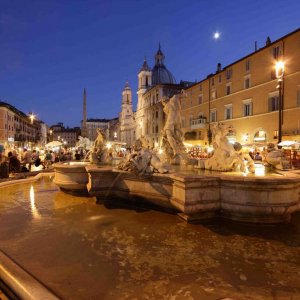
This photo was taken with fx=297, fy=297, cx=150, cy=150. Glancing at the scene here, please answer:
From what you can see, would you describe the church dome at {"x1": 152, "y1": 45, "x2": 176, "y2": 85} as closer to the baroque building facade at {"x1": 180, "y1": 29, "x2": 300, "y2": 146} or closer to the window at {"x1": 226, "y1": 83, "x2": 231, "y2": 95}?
the baroque building facade at {"x1": 180, "y1": 29, "x2": 300, "y2": 146}

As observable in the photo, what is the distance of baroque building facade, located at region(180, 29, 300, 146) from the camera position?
26.4 meters

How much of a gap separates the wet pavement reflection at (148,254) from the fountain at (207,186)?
0.98ft

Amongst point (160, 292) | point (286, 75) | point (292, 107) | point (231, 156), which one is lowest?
point (160, 292)

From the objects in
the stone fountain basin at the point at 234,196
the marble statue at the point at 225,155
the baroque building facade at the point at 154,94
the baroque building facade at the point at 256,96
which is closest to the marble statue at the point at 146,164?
the stone fountain basin at the point at 234,196

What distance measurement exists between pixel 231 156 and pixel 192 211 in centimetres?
239

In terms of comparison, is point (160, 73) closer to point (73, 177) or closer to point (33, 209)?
Result: point (73, 177)

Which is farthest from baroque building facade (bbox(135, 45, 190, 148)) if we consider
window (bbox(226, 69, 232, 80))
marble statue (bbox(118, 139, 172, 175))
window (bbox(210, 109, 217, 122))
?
marble statue (bbox(118, 139, 172, 175))

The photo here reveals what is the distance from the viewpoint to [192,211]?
585 cm

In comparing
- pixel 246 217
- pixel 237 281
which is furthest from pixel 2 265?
pixel 246 217

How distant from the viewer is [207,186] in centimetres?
595

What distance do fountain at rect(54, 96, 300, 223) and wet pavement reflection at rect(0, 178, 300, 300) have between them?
0.98 feet

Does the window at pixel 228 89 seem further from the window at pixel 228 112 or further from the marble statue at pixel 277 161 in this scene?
the marble statue at pixel 277 161

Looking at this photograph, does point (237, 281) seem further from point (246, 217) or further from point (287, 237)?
point (246, 217)

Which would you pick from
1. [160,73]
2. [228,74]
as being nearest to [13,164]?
[228,74]
